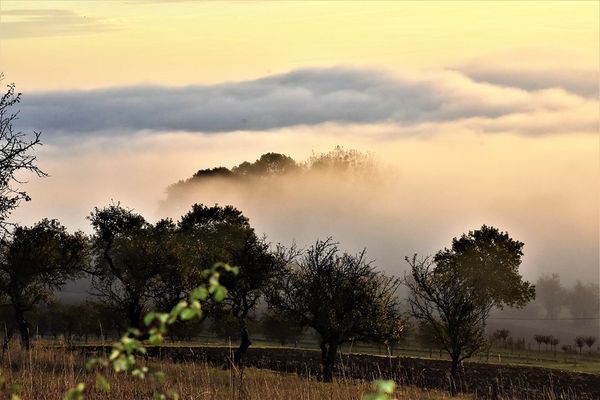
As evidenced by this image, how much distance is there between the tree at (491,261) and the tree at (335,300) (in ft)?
107

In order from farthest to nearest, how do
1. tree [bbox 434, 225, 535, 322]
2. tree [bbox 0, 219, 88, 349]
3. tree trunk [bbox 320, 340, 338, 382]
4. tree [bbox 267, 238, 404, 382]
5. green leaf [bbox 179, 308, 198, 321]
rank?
1. tree [bbox 434, 225, 535, 322]
2. tree [bbox 0, 219, 88, 349]
3. tree [bbox 267, 238, 404, 382]
4. tree trunk [bbox 320, 340, 338, 382]
5. green leaf [bbox 179, 308, 198, 321]

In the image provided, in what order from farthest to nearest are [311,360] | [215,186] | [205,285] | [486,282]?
[215,186], [486,282], [311,360], [205,285]

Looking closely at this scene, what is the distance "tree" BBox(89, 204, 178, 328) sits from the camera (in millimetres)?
57969

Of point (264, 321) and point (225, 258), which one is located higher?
point (225, 258)

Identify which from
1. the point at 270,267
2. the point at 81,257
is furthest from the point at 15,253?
the point at 270,267

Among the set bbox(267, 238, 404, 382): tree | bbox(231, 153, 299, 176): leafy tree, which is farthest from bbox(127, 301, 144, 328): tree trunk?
bbox(231, 153, 299, 176): leafy tree

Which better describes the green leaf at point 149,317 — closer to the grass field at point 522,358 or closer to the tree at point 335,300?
the tree at point 335,300

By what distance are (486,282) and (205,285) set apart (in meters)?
78.0

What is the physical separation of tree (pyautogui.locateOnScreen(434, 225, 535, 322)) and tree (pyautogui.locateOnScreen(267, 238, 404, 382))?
107 feet

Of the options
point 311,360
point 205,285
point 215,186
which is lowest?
point 311,360

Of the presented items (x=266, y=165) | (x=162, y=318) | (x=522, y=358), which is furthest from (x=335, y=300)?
(x=266, y=165)

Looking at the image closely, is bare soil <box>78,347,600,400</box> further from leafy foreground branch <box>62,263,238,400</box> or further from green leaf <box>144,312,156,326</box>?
green leaf <box>144,312,156,326</box>

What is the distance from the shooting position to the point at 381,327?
149ft

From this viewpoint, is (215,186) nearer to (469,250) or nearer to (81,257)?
(469,250)
